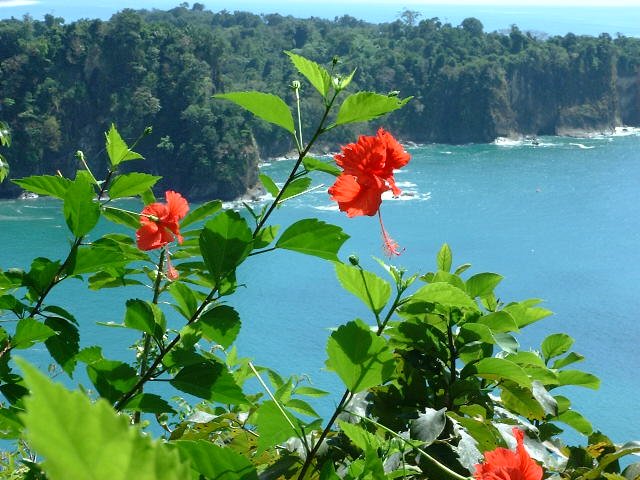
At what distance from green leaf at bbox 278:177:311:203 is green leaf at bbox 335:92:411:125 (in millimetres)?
65

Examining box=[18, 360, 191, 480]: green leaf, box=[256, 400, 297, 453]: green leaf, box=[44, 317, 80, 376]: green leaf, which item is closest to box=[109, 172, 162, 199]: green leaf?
box=[44, 317, 80, 376]: green leaf

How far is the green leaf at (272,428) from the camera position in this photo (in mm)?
456

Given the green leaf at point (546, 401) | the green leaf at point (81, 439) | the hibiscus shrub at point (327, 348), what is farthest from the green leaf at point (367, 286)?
the green leaf at point (81, 439)

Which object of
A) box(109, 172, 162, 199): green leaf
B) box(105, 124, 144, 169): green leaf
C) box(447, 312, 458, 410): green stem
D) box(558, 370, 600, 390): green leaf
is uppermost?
box(105, 124, 144, 169): green leaf

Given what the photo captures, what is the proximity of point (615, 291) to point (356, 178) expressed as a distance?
63.1 ft

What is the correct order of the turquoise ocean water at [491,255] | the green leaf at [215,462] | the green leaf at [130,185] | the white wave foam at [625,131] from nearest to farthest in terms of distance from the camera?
the green leaf at [215,462] < the green leaf at [130,185] < the turquoise ocean water at [491,255] < the white wave foam at [625,131]

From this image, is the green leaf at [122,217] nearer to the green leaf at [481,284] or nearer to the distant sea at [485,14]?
the green leaf at [481,284]

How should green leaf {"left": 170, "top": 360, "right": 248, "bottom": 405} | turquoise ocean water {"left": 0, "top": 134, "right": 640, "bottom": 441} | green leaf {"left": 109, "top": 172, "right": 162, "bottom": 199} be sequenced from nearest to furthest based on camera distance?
green leaf {"left": 170, "top": 360, "right": 248, "bottom": 405} → green leaf {"left": 109, "top": 172, "right": 162, "bottom": 199} → turquoise ocean water {"left": 0, "top": 134, "right": 640, "bottom": 441}

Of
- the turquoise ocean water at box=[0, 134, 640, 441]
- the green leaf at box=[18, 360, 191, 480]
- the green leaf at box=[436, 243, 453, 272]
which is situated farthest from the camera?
the turquoise ocean water at box=[0, 134, 640, 441]

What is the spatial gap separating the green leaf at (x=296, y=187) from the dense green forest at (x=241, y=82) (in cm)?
2050

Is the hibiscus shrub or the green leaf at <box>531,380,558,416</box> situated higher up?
the hibiscus shrub

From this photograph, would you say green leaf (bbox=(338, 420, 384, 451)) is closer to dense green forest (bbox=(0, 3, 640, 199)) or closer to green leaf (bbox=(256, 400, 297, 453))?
green leaf (bbox=(256, 400, 297, 453))

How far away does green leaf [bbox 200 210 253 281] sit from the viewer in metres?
0.48

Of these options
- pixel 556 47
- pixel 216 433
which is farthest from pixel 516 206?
pixel 216 433
